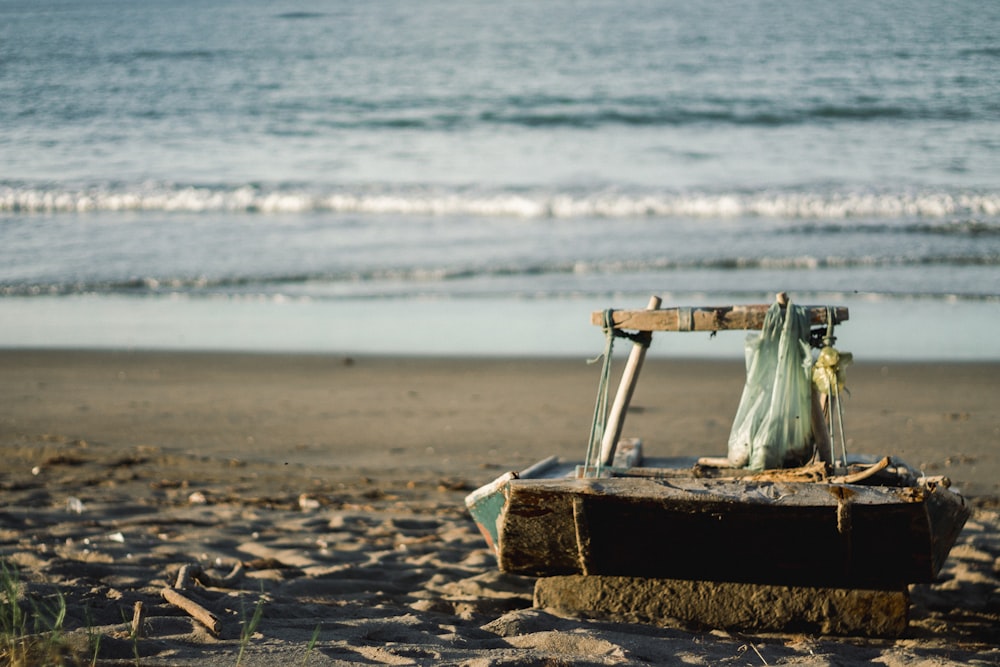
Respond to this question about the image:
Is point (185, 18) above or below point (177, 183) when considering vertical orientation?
above

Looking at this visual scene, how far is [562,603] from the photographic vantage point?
13.9ft

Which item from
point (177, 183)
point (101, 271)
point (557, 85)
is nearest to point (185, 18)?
point (557, 85)

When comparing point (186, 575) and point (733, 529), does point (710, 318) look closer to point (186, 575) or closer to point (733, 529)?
point (733, 529)

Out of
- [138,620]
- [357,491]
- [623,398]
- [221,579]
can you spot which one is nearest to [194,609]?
[138,620]

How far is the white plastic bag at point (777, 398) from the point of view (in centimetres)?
409

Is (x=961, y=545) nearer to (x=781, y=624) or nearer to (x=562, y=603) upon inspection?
(x=781, y=624)

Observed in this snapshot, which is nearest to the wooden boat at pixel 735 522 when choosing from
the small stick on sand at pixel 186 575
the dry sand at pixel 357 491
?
the dry sand at pixel 357 491

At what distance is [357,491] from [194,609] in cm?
255

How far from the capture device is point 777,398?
4152 mm

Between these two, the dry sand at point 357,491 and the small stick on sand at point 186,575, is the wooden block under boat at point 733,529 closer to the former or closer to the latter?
the dry sand at point 357,491

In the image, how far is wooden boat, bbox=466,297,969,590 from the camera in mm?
3697

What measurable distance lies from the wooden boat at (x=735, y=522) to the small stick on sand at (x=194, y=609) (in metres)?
1.11

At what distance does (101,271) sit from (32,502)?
7064mm

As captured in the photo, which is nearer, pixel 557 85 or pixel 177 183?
pixel 177 183
